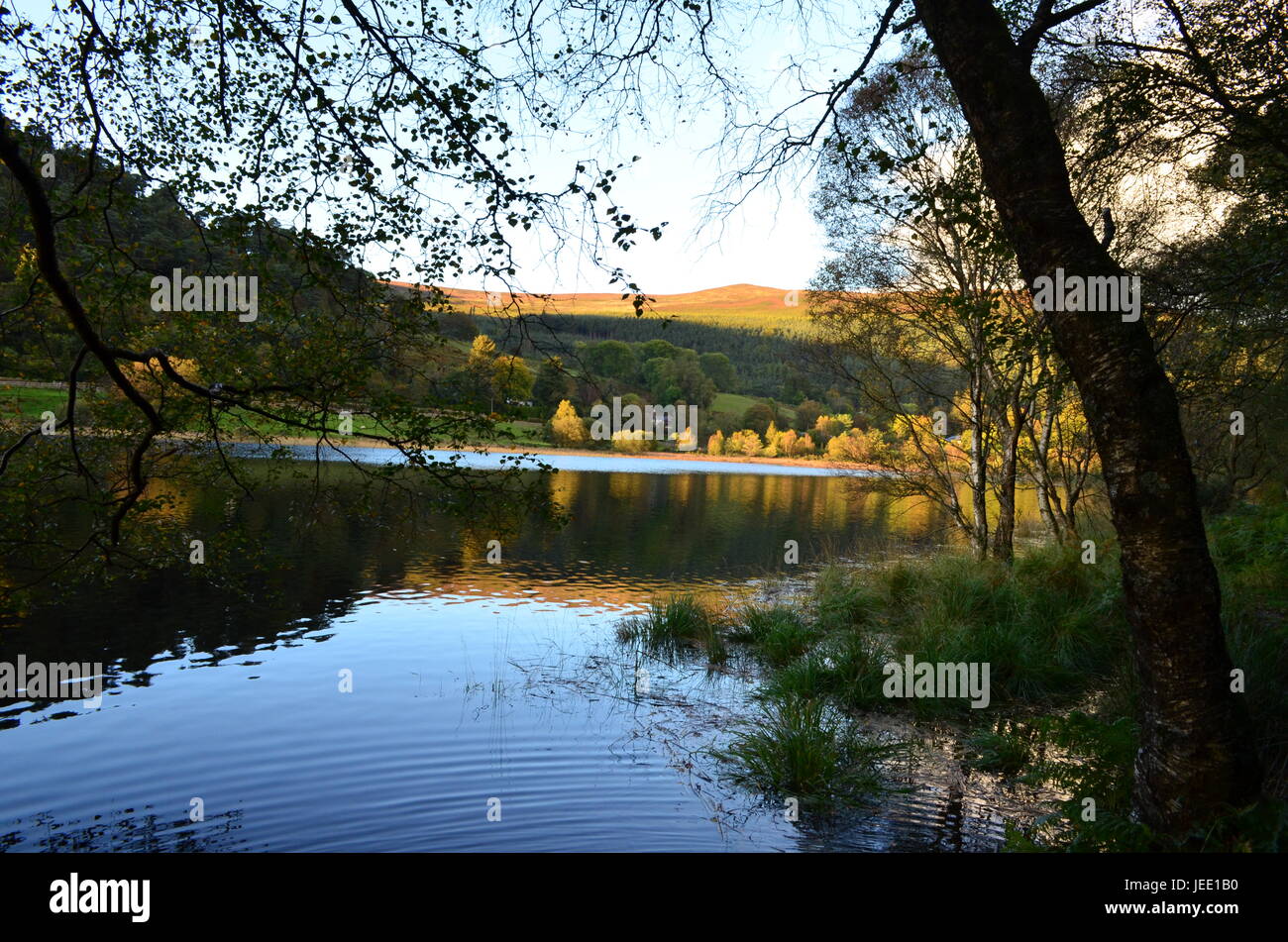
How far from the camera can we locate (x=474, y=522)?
611cm

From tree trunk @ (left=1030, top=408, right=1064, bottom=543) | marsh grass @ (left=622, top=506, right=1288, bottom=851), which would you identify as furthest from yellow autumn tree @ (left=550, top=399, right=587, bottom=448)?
marsh grass @ (left=622, top=506, right=1288, bottom=851)

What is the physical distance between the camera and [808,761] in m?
7.72

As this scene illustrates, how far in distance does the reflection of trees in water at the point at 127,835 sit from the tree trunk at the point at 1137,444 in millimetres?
6978

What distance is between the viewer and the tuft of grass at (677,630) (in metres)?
13.6

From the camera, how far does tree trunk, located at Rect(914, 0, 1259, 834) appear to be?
4.46m

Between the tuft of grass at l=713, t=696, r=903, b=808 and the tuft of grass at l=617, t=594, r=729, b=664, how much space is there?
455 centimetres

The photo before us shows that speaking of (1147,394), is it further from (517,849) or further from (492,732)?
(492,732)

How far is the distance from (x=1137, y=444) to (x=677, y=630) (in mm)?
10557
